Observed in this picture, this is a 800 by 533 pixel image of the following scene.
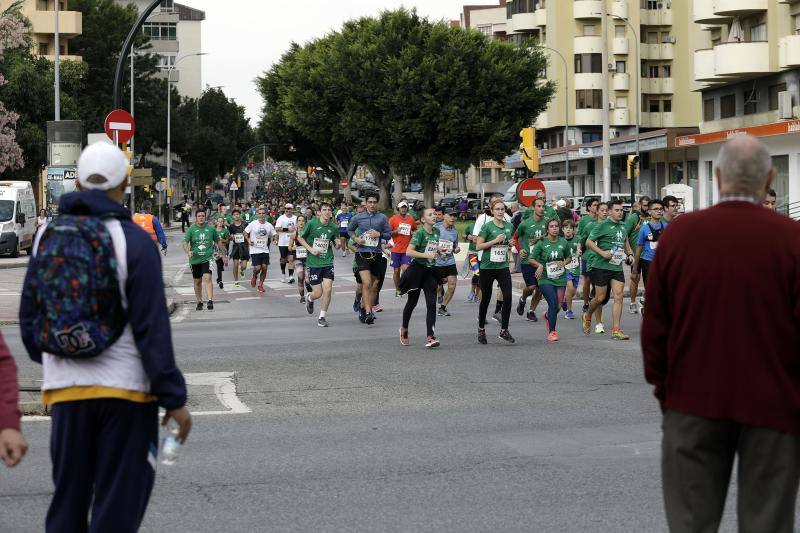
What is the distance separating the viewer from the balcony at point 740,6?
154 ft

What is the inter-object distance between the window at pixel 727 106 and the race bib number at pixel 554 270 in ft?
121

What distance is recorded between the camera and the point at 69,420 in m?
4.38

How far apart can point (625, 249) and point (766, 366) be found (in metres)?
13.0

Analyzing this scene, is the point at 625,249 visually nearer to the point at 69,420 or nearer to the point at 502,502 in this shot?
the point at 502,502

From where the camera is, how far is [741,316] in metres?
4.38

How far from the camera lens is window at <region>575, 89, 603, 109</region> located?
86.0 m

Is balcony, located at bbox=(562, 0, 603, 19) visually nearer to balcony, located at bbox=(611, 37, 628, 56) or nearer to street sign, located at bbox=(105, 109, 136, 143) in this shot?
balcony, located at bbox=(611, 37, 628, 56)

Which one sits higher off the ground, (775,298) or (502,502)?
(775,298)

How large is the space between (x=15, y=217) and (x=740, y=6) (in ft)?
86.0

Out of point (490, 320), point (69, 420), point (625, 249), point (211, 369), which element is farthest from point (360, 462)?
point (490, 320)

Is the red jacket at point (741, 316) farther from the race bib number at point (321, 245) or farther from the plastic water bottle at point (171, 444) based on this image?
the race bib number at point (321, 245)

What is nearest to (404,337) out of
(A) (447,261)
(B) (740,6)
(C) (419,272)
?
(C) (419,272)

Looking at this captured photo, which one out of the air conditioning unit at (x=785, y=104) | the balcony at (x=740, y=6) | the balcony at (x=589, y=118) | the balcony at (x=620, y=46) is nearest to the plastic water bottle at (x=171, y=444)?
the air conditioning unit at (x=785, y=104)

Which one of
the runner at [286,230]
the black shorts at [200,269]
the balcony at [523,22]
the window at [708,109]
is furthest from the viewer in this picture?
the balcony at [523,22]
